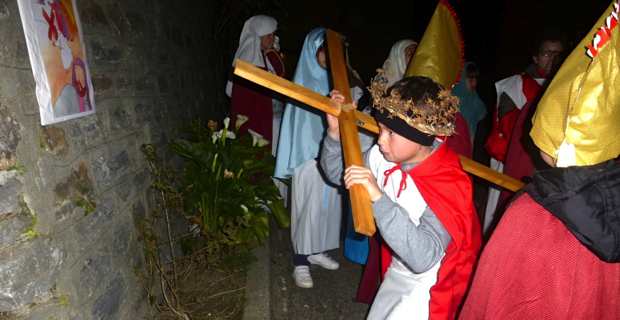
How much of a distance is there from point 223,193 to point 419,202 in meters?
2.06

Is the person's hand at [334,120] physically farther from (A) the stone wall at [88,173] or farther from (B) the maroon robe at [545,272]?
(A) the stone wall at [88,173]

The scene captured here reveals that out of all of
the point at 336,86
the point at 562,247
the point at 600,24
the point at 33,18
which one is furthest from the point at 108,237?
the point at 600,24

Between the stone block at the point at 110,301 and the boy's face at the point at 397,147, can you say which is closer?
the boy's face at the point at 397,147

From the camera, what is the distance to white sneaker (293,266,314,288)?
12.1 feet

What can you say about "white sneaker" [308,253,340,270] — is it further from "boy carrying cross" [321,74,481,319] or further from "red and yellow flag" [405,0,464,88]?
"red and yellow flag" [405,0,464,88]

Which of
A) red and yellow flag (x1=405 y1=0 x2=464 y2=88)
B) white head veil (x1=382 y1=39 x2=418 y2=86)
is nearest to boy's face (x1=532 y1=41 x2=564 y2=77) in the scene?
white head veil (x1=382 y1=39 x2=418 y2=86)

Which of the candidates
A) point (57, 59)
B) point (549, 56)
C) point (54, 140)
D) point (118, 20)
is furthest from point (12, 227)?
point (549, 56)

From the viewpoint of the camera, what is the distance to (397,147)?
190cm

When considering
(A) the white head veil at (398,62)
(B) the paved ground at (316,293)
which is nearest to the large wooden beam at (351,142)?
(A) the white head veil at (398,62)

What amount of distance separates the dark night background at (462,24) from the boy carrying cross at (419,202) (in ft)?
22.3

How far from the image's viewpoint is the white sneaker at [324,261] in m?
4.04

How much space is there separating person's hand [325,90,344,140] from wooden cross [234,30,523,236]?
3 centimetres

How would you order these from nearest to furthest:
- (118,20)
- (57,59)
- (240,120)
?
(57,59) < (118,20) < (240,120)

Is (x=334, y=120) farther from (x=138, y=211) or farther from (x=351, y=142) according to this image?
(x=138, y=211)
